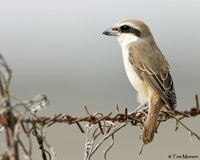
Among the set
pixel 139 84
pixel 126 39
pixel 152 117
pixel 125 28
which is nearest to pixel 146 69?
pixel 139 84

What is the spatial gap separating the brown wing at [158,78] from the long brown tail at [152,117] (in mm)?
80

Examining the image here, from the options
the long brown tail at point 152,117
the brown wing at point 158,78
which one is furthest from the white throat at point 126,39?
the long brown tail at point 152,117

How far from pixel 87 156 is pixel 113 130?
315 millimetres

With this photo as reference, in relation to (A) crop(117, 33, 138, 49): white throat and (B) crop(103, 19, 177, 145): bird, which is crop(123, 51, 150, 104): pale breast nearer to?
(B) crop(103, 19, 177, 145): bird

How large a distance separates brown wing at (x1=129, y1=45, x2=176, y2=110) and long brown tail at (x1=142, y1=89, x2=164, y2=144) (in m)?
0.08

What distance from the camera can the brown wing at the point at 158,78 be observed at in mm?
4390

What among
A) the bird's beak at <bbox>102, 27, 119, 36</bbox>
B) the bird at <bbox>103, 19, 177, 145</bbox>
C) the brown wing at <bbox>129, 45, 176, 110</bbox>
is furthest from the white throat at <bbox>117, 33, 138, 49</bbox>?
the brown wing at <bbox>129, 45, 176, 110</bbox>

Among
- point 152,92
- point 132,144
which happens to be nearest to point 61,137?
point 132,144

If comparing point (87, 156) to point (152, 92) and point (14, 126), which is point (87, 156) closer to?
point (14, 126)

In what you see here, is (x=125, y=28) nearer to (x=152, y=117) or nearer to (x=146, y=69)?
(x=146, y=69)

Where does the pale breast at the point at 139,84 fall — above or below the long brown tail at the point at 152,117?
above

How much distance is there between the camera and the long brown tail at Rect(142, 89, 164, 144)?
146 inches

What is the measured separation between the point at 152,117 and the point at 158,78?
2.83 feet

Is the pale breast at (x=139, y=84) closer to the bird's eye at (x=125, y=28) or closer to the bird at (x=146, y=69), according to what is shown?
the bird at (x=146, y=69)
